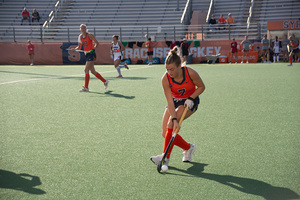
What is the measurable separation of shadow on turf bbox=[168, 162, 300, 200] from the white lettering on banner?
73.8 ft

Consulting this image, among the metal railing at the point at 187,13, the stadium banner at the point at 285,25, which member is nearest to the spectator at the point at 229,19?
the metal railing at the point at 187,13

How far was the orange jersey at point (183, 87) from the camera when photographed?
14.1ft

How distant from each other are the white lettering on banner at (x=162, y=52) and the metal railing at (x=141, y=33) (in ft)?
3.84

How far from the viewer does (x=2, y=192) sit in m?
3.58

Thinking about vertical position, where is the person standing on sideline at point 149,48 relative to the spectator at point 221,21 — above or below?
below

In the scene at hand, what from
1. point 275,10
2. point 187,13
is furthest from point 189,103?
point 275,10

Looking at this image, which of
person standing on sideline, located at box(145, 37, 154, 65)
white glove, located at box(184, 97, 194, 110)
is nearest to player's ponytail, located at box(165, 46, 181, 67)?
white glove, located at box(184, 97, 194, 110)

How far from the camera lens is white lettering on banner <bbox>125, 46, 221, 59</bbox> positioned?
26078mm

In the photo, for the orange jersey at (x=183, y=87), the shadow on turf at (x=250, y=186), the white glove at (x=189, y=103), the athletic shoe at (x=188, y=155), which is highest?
the orange jersey at (x=183, y=87)

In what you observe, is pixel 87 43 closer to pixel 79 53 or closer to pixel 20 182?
pixel 20 182

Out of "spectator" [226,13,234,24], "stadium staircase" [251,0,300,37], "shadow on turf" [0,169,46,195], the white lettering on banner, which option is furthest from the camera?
"stadium staircase" [251,0,300,37]

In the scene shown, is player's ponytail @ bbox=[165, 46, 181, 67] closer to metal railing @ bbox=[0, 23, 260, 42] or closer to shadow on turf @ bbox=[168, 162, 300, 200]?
shadow on turf @ bbox=[168, 162, 300, 200]

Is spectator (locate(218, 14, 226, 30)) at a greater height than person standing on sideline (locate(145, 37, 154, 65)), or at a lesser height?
greater

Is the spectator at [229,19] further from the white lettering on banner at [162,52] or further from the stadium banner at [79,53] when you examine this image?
the white lettering on banner at [162,52]
